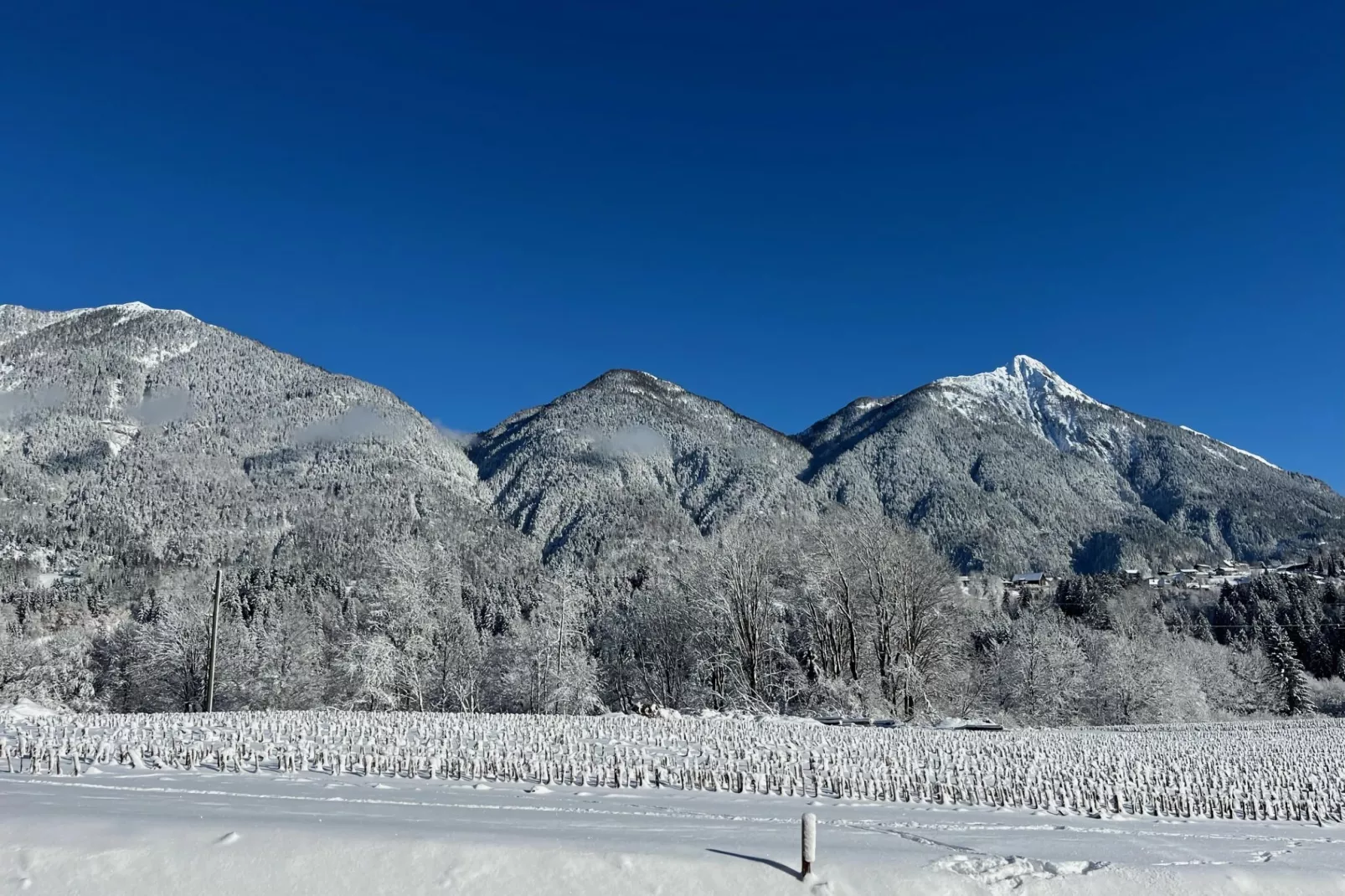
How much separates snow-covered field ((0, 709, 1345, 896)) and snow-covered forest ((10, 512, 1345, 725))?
1865cm

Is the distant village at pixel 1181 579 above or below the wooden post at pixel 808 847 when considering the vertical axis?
above

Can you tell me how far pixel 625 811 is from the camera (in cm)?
1115

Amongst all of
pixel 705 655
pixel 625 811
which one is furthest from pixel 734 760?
pixel 705 655

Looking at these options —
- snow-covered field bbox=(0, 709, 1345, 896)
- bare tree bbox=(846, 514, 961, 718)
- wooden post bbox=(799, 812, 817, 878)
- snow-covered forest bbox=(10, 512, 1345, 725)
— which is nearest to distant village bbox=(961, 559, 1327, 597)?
snow-covered forest bbox=(10, 512, 1345, 725)

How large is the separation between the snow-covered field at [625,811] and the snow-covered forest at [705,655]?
18.7 m

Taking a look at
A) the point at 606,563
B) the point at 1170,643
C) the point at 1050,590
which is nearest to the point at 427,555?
the point at 1170,643

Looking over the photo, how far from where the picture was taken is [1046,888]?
26.2 ft

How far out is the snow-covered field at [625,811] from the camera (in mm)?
7754

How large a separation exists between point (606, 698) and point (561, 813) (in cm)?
4576

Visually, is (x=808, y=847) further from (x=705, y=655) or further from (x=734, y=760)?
(x=705, y=655)

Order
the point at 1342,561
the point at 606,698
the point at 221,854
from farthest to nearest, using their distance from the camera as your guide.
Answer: the point at 1342,561 < the point at 606,698 < the point at 221,854

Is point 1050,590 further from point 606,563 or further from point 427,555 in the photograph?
point 427,555

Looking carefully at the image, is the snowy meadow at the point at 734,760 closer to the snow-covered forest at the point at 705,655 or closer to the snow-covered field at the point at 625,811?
the snow-covered field at the point at 625,811

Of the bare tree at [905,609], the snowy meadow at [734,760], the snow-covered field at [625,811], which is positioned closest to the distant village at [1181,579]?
the bare tree at [905,609]
